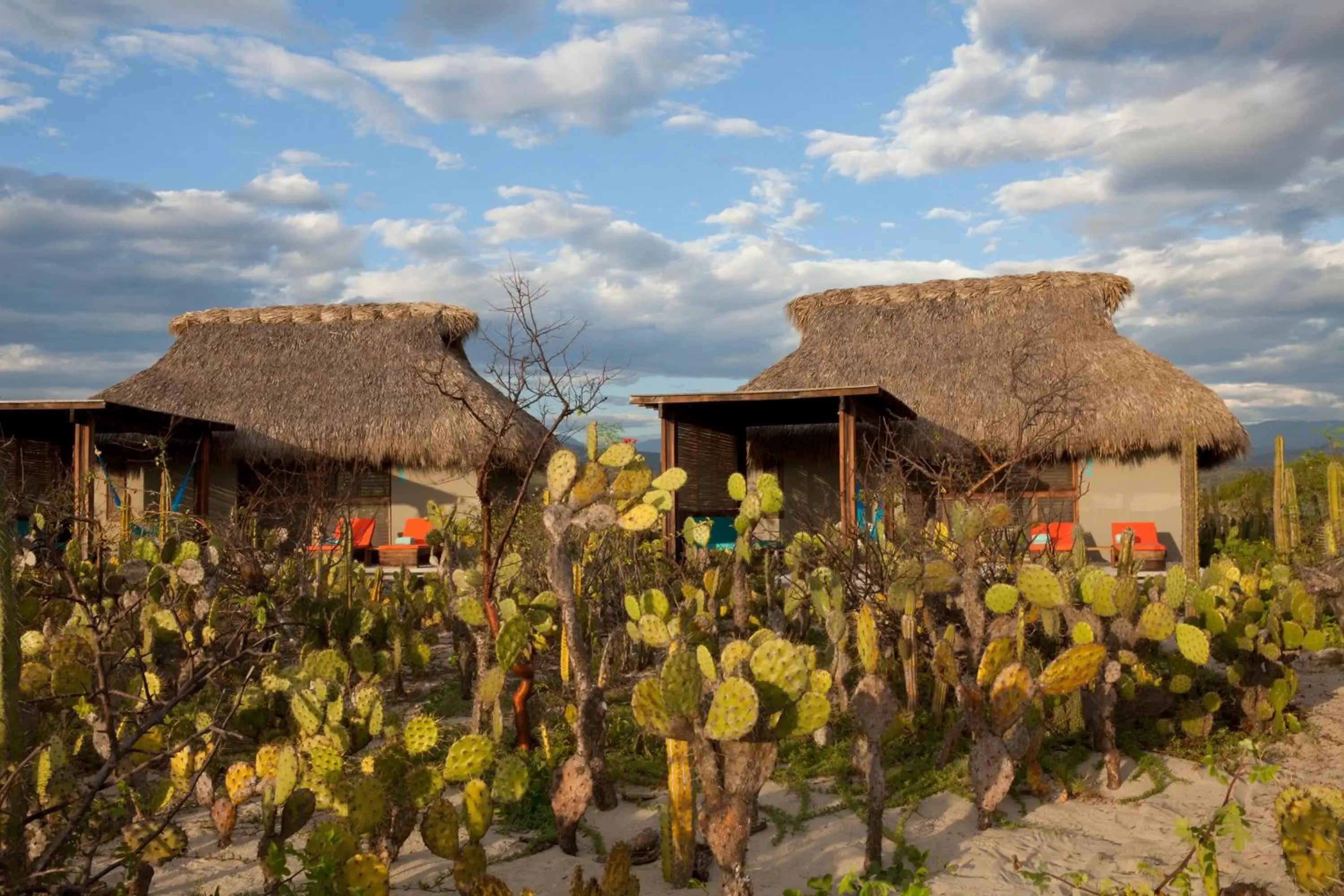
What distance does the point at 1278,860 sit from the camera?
376 centimetres

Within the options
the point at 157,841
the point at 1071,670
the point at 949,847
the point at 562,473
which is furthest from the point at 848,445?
the point at 157,841

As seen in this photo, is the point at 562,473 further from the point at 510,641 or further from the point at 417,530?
the point at 417,530

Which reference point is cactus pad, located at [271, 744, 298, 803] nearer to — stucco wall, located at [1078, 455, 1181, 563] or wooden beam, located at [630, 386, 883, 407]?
wooden beam, located at [630, 386, 883, 407]

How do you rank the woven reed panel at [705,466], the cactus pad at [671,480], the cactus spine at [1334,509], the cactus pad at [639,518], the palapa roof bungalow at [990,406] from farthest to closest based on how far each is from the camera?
the palapa roof bungalow at [990,406]
the woven reed panel at [705,466]
the cactus spine at [1334,509]
the cactus pad at [671,480]
the cactus pad at [639,518]

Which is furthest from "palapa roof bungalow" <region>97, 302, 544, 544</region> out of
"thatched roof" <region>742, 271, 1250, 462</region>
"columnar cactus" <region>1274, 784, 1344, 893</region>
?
"columnar cactus" <region>1274, 784, 1344, 893</region>

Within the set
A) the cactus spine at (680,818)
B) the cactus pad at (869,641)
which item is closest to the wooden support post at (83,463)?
the cactus pad at (869,641)

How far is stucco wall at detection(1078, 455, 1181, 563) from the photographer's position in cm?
1395

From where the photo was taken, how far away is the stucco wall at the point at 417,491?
16094 millimetres

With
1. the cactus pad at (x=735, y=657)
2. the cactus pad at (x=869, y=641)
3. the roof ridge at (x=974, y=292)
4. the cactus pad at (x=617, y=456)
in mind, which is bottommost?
the cactus pad at (x=869, y=641)

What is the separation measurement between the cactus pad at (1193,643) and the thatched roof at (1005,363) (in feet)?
25.0

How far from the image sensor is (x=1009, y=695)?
396cm

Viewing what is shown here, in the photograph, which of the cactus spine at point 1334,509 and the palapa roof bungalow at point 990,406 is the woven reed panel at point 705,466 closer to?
the palapa roof bungalow at point 990,406

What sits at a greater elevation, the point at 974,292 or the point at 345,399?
the point at 974,292

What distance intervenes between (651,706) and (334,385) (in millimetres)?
15240
